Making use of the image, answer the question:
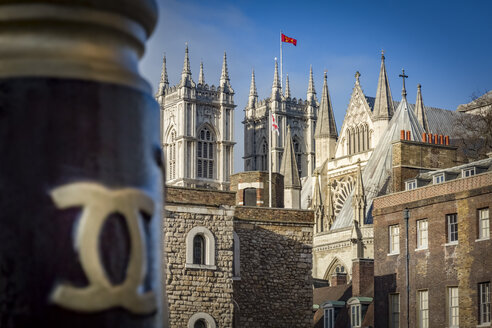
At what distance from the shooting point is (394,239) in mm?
35094

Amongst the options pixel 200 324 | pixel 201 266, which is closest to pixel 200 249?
pixel 201 266

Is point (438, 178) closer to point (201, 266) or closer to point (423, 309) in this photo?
point (423, 309)

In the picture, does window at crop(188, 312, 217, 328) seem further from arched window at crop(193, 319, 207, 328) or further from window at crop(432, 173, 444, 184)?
window at crop(432, 173, 444, 184)

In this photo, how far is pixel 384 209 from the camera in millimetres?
35594

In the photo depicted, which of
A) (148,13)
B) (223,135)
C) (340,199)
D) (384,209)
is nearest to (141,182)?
(148,13)

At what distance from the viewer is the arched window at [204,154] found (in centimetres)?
13475

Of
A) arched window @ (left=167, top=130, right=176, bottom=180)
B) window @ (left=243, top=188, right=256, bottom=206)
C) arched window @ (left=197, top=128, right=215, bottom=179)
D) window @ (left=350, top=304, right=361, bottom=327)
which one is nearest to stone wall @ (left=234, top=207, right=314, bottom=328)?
window @ (left=243, top=188, right=256, bottom=206)

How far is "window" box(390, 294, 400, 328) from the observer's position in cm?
3381

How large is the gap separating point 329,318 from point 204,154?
97850mm

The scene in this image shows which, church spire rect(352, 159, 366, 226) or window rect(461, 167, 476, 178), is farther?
church spire rect(352, 159, 366, 226)

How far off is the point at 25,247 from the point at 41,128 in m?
0.27

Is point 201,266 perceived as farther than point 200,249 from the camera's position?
No

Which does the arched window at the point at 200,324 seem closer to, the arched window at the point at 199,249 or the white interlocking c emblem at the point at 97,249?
the arched window at the point at 199,249

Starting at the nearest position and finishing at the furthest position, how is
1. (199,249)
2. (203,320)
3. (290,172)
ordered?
(203,320) → (199,249) → (290,172)
